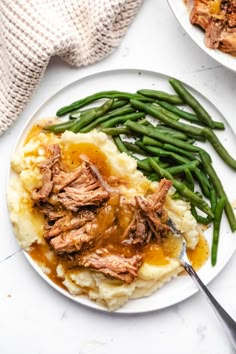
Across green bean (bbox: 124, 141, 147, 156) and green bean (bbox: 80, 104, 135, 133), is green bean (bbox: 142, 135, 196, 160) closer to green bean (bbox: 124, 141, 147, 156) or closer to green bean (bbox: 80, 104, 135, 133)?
green bean (bbox: 124, 141, 147, 156)

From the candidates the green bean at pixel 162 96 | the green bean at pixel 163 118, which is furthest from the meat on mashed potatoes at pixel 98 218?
the green bean at pixel 162 96

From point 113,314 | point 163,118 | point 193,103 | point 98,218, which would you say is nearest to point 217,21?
point 193,103

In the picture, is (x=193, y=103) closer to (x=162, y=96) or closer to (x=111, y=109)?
(x=162, y=96)

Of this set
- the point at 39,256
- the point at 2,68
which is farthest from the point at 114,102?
the point at 39,256

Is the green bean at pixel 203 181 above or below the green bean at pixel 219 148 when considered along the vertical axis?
below

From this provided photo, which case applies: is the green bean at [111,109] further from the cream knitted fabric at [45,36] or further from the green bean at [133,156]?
the cream knitted fabric at [45,36]

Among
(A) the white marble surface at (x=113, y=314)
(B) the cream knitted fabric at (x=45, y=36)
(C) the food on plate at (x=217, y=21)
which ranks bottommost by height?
(A) the white marble surface at (x=113, y=314)
